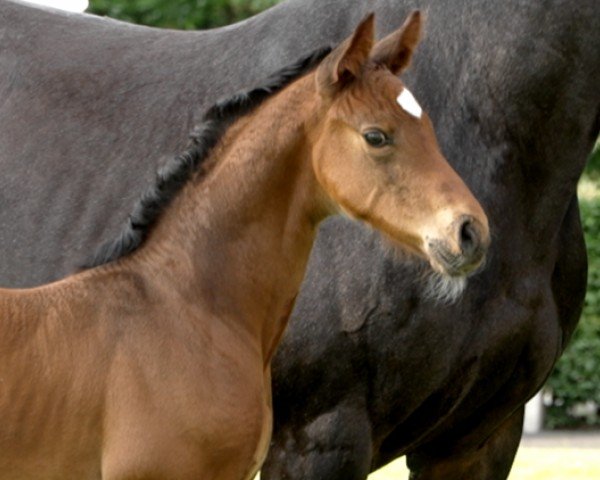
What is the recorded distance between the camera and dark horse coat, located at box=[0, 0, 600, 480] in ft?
16.9

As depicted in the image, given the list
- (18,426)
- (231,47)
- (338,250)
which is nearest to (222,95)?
(231,47)

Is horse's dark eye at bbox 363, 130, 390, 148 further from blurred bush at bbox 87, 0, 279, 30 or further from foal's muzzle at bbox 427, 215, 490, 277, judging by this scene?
blurred bush at bbox 87, 0, 279, 30

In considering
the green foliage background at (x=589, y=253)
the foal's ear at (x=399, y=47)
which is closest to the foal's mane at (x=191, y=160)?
the foal's ear at (x=399, y=47)

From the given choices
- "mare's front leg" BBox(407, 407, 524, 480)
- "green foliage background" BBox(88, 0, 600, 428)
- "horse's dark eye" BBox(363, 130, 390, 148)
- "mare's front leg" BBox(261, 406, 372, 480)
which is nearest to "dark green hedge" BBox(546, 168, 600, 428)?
"green foliage background" BBox(88, 0, 600, 428)

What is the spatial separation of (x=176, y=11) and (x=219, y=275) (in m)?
10.8

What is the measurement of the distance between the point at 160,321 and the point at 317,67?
83cm

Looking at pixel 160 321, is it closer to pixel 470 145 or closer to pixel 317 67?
pixel 317 67

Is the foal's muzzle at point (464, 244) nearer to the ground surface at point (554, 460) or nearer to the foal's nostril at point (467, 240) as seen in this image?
the foal's nostril at point (467, 240)

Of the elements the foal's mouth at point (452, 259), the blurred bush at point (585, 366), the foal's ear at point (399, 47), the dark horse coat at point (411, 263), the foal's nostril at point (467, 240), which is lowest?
the blurred bush at point (585, 366)

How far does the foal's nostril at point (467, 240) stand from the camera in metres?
4.42

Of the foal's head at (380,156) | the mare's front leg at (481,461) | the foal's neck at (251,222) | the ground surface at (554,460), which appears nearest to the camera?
the foal's head at (380,156)

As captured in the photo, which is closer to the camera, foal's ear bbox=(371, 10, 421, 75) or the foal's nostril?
the foal's nostril

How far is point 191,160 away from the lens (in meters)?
4.77

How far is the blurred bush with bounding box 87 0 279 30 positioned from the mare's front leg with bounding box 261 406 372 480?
1005 cm
